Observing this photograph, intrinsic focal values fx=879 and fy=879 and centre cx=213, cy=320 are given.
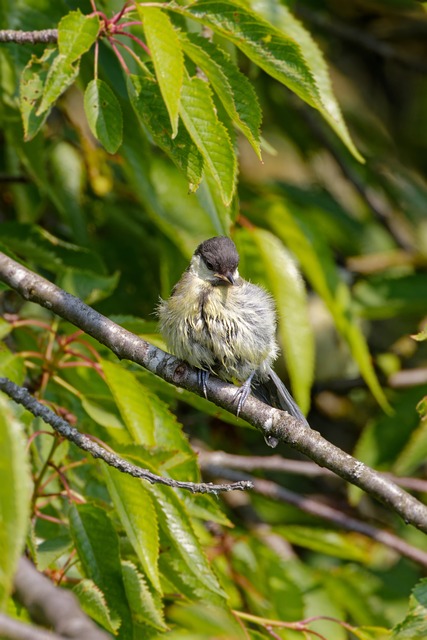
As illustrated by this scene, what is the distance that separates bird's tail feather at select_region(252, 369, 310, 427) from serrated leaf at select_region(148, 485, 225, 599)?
765mm

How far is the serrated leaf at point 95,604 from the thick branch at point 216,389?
0.66m

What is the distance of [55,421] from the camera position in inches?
101

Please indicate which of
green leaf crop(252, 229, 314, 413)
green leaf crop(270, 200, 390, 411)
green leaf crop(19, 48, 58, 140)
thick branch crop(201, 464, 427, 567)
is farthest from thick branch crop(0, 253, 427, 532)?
thick branch crop(201, 464, 427, 567)

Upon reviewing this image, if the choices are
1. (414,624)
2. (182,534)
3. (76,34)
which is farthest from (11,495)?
(76,34)

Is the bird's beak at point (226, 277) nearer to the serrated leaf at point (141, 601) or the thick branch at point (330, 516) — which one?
the serrated leaf at point (141, 601)

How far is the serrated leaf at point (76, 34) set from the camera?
103 inches

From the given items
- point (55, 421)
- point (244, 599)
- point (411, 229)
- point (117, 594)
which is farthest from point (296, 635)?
point (411, 229)

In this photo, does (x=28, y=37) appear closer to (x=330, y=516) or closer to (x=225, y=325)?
(x=225, y=325)

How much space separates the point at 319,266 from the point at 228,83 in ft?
5.65

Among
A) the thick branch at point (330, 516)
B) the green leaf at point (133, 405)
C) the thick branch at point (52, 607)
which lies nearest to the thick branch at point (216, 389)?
the green leaf at point (133, 405)

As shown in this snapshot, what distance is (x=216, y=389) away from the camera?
2.82 meters

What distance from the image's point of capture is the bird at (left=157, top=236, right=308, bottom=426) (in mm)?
3275

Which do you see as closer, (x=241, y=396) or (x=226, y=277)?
(x=241, y=396)

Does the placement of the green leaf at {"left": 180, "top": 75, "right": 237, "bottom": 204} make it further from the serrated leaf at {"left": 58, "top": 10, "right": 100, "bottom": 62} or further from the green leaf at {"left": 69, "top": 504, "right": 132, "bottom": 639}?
the green leaf at {"left": 69, "top": 504, "right": 132, "bottom": 639}
